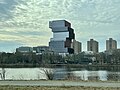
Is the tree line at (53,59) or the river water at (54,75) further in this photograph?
the tree line at (53,59)

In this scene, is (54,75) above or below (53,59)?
above

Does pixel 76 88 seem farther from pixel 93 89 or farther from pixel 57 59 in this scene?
pixel 57 59

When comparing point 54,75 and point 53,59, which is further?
point 53,59

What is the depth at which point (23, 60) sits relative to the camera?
155625 mm

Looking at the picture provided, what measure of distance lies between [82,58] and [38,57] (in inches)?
1445

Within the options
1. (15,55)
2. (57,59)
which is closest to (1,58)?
(15,55)

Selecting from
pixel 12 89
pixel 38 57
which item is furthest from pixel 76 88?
pixel 38 57

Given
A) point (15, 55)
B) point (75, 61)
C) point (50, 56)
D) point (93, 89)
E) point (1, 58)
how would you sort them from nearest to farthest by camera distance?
point (93, 89) → point (1, 58) → point (15, 55) → point (50, 56) → point (75, 61)

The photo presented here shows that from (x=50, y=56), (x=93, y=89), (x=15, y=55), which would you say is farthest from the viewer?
(x=50, y=56)

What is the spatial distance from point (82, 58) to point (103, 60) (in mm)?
19198

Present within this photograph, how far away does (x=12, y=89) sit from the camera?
17.8 m

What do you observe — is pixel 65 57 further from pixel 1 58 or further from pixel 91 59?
pixel 1 58

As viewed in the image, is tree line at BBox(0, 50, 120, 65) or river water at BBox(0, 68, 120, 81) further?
tree line at BBox(0, 50, 120, 65)

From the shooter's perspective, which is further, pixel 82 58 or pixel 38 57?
pixel 82 58
